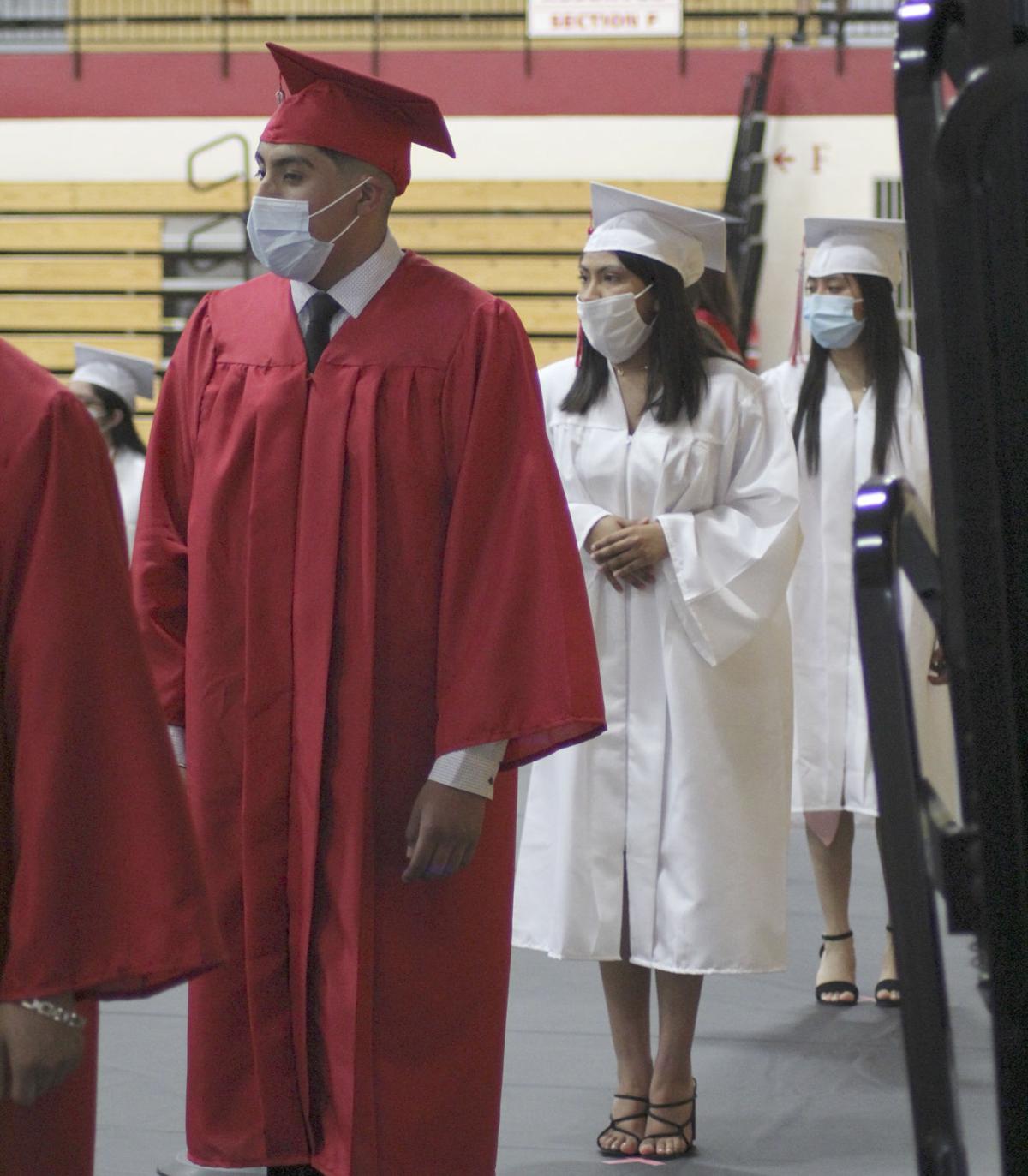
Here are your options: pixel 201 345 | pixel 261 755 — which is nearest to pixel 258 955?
pixel 261 755

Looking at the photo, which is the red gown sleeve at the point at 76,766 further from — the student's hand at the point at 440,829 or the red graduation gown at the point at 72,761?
the student's hand at the point at 440,829

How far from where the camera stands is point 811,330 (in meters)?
4.16

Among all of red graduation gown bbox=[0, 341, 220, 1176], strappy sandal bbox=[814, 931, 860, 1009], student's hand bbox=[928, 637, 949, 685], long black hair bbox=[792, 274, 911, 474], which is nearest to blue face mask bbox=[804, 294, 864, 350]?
long black hair bbox=[792, 274, 911, 474]

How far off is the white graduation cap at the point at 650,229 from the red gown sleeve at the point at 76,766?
1.92m

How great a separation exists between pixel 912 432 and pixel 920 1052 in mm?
3222

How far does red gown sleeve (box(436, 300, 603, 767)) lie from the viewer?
7.02ft

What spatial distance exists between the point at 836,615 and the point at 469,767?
87.2 inches

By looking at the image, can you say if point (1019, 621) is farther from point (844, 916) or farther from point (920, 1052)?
point (844, 916)

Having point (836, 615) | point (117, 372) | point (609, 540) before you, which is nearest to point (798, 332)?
point (836, 615)

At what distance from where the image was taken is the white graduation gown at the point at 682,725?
3070mm

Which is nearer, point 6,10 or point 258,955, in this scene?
point 258,955

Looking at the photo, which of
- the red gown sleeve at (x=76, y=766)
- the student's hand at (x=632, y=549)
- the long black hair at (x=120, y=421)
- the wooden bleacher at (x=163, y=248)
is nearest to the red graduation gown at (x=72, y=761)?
the red gown sleeve at (x=76, y=766)

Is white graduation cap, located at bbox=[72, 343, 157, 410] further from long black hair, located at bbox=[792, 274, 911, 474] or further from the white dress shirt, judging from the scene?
the white dress shirt

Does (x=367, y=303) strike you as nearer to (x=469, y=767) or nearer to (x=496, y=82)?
(x=469, y=767)
